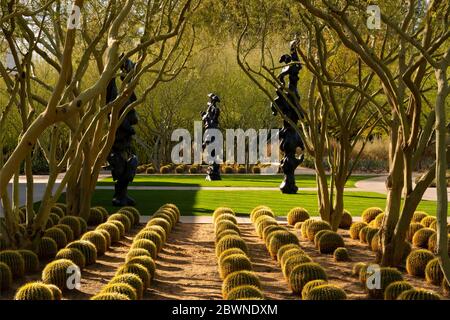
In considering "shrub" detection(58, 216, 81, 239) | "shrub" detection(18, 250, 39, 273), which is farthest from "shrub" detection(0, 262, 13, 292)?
"shrub" detection(58, 216, 81, 239)

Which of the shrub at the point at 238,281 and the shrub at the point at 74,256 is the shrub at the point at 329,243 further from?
the shrub at the point at 74,256

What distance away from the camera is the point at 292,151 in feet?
91.2

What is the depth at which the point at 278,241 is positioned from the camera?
12656 millimetres

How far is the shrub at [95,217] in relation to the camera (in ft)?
56.4

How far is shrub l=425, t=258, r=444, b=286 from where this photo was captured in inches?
412

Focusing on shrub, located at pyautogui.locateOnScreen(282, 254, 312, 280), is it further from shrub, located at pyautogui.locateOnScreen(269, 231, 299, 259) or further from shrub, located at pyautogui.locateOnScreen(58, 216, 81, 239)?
shrub, located at pyautogui.locateOnScreen(58, 216, 81, 239)

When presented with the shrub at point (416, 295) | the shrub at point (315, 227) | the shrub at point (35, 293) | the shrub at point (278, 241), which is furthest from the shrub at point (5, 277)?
the shrub at point (315, 227)

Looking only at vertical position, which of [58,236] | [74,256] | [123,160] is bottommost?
[74,256]

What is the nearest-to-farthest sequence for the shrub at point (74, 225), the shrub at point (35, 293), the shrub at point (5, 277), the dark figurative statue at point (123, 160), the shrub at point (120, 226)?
the shrub at point (35, 293)
the shrub at point (5, 277)
the shrub at point (74, 225)
the shrub at point (120, 226)
the dark figurative statue at point (123, 160)

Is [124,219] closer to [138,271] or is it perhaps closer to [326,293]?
[138,271]

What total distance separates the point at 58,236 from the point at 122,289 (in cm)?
504

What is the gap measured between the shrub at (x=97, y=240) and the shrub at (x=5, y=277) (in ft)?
9.06

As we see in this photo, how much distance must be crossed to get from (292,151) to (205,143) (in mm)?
11110

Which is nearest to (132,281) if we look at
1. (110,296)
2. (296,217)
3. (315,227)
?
(110,296)
